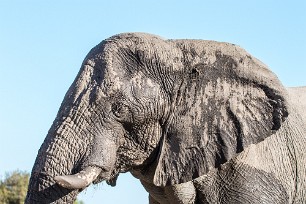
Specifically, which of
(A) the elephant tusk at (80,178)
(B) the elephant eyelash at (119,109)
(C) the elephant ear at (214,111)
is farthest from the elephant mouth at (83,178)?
(C) the elephant ear at (214,111)

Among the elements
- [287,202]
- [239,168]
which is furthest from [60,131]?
[287,202]

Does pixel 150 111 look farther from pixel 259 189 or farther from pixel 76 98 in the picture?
pixel 259 189

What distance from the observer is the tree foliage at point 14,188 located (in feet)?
141

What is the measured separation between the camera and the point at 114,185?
845 centimetres

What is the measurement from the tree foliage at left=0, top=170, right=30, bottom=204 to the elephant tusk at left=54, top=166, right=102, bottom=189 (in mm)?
35252

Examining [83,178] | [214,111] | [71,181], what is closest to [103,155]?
[83,178]

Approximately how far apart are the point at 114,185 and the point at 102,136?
0.77 meters

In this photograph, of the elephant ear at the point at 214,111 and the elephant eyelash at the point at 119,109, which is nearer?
the elephant eyelash at the point at 119,109

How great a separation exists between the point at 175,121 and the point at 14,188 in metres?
36.2

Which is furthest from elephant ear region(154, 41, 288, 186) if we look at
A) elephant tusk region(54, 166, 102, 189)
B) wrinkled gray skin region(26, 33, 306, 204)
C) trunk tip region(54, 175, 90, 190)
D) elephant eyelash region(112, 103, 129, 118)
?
trunk tip region(54, 175, 90, 190)

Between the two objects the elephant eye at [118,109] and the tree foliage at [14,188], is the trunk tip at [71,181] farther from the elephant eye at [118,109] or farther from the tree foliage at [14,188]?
the tree foliage at [14,188]

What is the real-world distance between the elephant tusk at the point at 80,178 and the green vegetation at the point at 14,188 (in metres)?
35.1

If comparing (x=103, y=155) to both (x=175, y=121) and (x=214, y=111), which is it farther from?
(x=214, y=111)

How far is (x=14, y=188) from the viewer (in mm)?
43594
